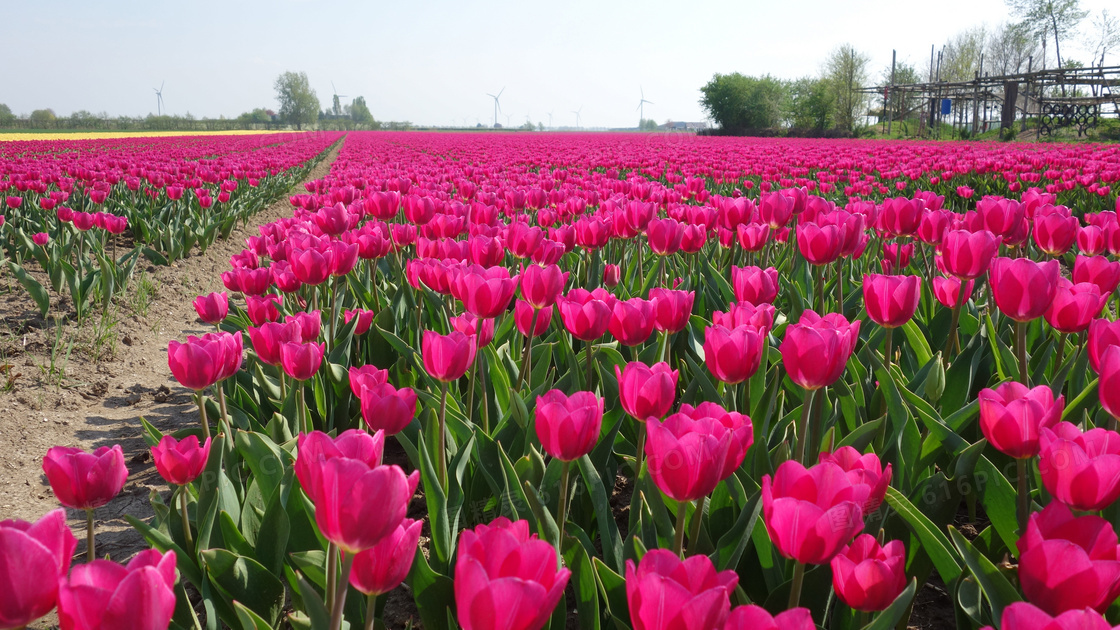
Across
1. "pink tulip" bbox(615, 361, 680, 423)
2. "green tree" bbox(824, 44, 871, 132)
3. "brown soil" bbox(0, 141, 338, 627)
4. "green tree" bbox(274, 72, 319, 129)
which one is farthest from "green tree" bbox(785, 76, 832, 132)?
"green tree" bbox(274, 72, 319, 129)

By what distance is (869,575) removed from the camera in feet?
3.13

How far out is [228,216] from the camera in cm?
761

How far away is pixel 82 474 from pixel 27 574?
0.60 meters

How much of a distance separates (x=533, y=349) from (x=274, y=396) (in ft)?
3.30

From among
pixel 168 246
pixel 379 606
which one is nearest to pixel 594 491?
pixel 379 606

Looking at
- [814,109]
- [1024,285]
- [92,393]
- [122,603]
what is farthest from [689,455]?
[814,109]

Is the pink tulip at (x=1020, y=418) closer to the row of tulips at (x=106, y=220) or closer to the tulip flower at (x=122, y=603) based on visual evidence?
the tulip flower at (x=122, y=603)

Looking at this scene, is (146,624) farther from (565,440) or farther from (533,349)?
(533,349)

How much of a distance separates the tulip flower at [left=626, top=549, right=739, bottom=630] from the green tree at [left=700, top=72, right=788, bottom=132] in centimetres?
5848

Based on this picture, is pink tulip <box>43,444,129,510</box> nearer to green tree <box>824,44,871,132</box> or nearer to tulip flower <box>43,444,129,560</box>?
tulip flower <box>43,444,129,560</box>

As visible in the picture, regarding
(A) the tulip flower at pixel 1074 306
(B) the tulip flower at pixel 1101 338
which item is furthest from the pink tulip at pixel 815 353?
(A) the tulip flower at pixel 1074 306

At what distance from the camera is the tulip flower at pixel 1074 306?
5.50 ft

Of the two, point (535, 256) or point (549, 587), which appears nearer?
point (549, 587)

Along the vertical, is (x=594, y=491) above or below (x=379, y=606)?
above
